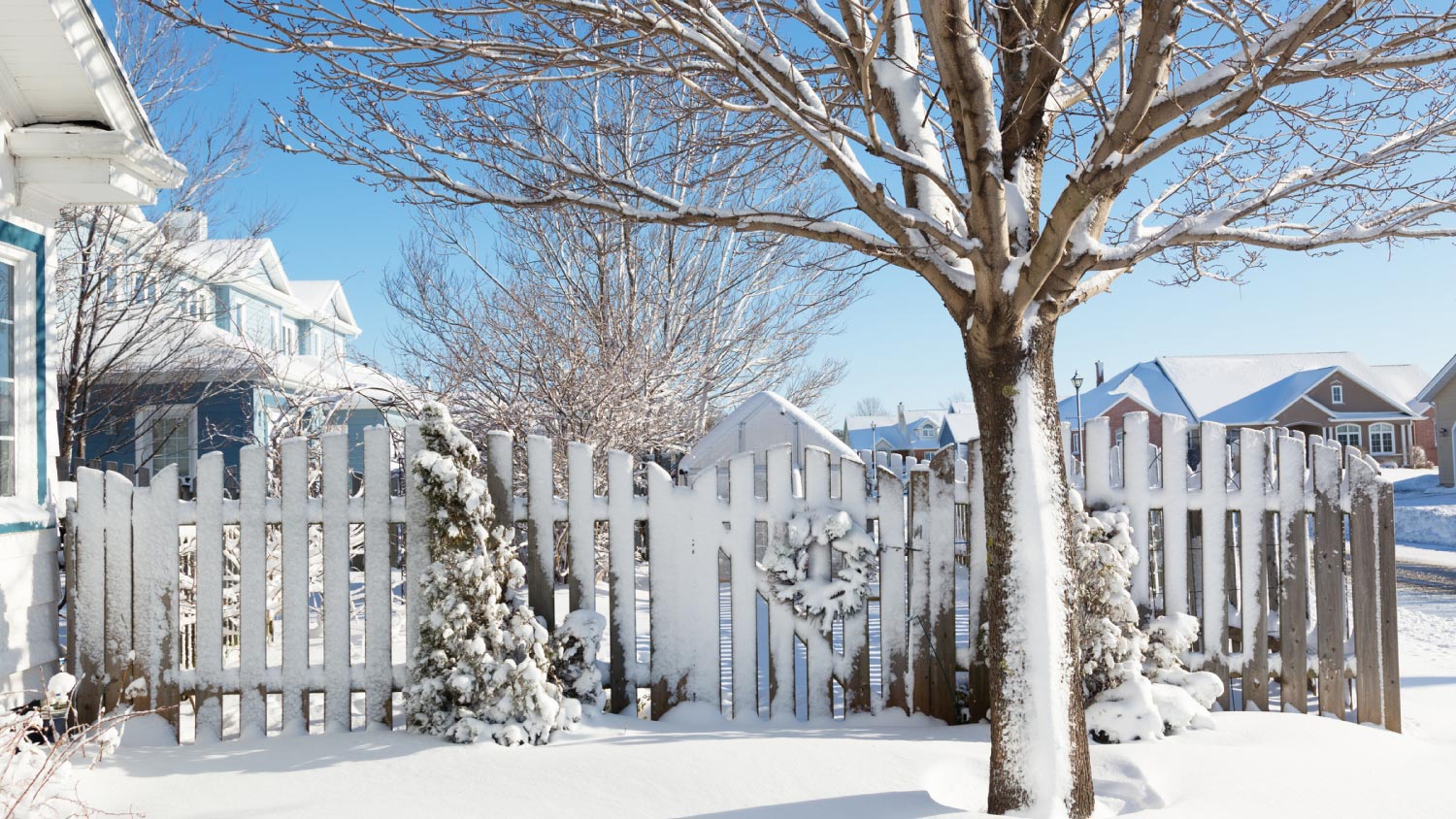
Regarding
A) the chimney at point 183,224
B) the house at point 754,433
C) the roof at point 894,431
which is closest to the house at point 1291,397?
the roof at point 894,431

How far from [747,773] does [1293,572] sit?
3229 mm

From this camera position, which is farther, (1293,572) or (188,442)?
(188,442)

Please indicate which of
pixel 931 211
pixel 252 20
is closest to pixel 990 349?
pixel 931 211

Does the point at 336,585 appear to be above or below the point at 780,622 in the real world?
above

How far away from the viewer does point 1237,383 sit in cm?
4191

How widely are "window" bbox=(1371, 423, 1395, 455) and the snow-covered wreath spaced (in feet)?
147

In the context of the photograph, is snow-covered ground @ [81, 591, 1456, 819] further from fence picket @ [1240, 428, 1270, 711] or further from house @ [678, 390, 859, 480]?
house @ [678, 390, 859, 480]

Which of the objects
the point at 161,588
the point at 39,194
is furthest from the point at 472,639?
the point at 39,194

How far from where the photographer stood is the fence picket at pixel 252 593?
4.64 m

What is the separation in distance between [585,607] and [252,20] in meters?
3.12

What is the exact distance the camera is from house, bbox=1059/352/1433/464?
39375 mm

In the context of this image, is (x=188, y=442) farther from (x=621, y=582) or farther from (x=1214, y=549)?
(x=1214, y=549)

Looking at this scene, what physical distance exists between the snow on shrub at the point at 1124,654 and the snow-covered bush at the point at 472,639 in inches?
100

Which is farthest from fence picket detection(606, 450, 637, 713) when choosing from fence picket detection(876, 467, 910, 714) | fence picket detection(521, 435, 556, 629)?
fence picket detection(876, 467, 910, 714)
